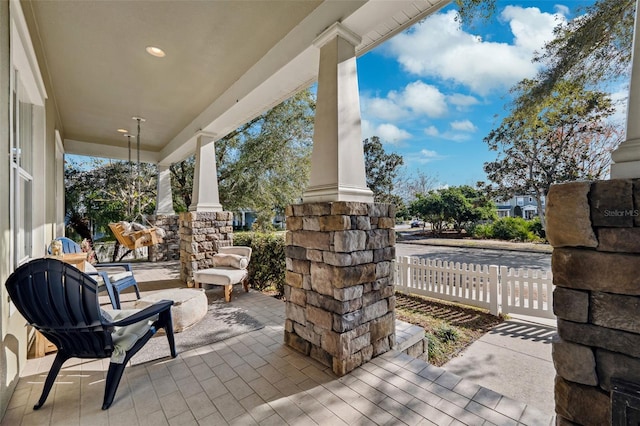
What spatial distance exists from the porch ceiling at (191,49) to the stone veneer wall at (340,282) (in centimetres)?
169

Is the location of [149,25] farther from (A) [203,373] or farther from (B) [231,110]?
(A) [203,373]

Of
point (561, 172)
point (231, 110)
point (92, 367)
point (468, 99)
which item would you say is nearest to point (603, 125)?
point (561, 172)

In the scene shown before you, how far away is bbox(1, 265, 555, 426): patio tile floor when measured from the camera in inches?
70.5

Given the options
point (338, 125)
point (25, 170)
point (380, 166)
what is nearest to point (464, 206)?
point (380, 166)

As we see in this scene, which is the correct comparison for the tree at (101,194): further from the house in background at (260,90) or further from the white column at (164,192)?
the house in background at (260,90)

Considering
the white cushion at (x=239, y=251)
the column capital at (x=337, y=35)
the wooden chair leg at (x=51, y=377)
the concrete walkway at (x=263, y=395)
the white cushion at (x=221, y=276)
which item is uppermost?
the column capital at (x=337, y=35)

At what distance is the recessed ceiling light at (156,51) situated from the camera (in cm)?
322

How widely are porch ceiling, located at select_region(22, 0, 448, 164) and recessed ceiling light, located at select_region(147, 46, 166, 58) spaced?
0.07m

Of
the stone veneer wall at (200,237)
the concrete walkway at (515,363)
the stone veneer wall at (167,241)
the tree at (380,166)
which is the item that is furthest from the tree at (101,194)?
the concrete walkway at (515,363)

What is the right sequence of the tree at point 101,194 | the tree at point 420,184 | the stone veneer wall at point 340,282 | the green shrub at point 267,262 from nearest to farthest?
the stone veneer wall at point 340,282
the green shrub at point 267,262
the tree at point 101,194
the tree at point 420,184

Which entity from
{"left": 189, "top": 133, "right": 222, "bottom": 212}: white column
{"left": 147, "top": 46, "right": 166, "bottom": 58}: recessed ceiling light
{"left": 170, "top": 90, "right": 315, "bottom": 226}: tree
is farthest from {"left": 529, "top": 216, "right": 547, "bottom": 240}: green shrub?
{"left": 147, "top": 46, "right": 166, "bottom": 58}: recessed ceiling light

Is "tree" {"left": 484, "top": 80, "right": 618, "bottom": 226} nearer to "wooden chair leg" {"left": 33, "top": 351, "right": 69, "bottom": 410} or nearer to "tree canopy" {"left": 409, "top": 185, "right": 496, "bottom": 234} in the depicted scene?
"tree canopy" {"left": 409, "top": 185, "right": 496, "bottom": 234}

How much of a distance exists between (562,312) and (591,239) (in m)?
0.38

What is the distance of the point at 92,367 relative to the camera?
2475 mm
